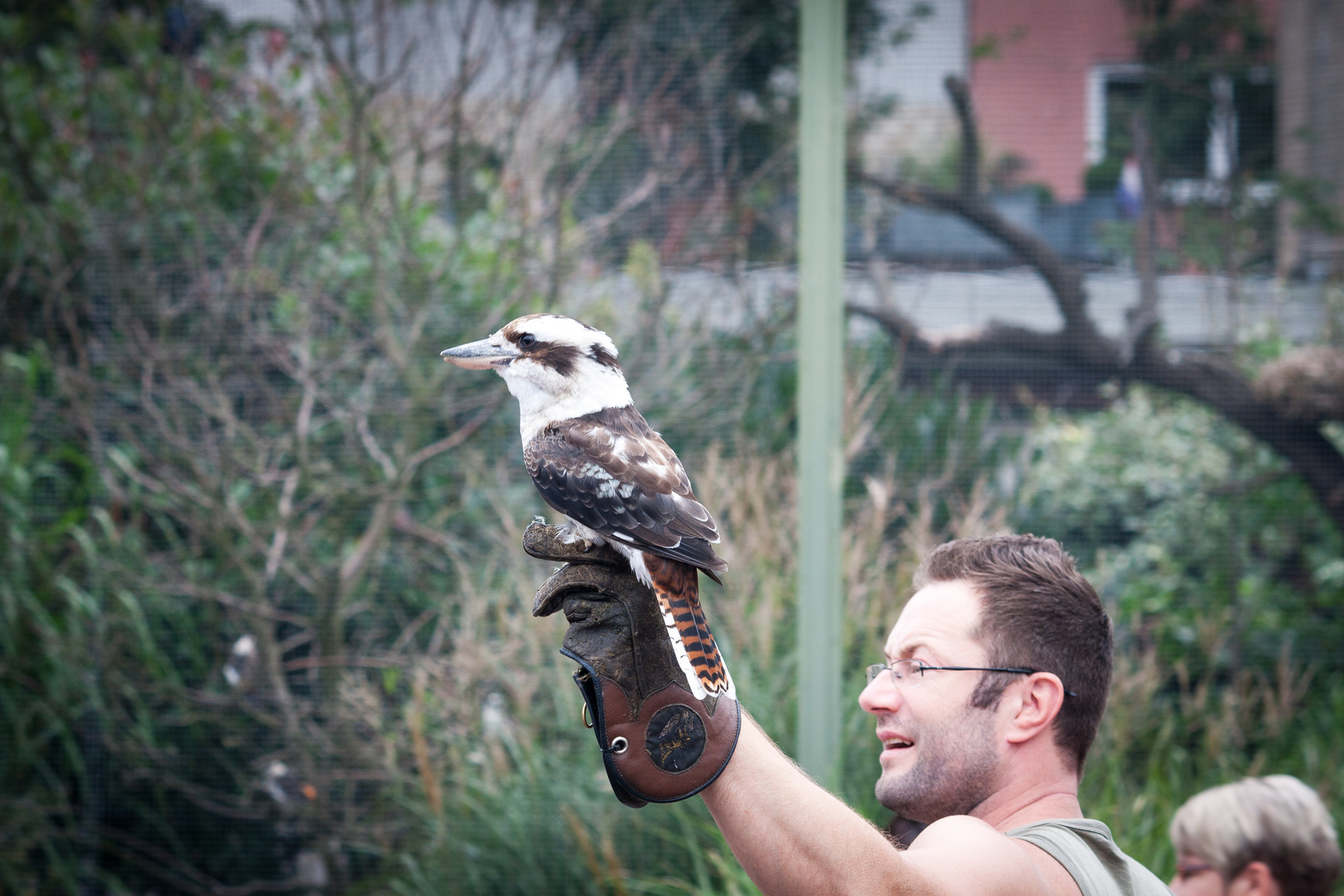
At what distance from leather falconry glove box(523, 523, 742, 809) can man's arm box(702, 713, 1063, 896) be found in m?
0.06

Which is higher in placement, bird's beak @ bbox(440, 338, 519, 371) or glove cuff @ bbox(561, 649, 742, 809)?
bird's beak @ bbox(440, 338, 519, 371)

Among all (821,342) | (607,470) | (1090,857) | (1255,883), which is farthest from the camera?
(821,342)

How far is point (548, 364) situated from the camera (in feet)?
4.38

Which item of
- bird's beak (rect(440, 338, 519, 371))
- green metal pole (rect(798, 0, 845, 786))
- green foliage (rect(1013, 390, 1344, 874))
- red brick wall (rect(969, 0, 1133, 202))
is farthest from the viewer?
red brick wall (rect(969, 0, 1133, 202))

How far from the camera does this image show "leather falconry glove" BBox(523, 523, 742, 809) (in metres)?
1.07

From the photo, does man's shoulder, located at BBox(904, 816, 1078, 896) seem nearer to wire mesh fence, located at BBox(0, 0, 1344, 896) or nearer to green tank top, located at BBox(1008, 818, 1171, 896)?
green tank top, located at BBox(1008, 818, 1171, 896)

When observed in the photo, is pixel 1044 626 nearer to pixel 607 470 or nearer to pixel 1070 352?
pixel 607 470

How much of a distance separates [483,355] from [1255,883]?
1590 mm

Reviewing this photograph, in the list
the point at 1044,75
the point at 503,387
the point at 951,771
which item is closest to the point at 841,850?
the point at 951,771

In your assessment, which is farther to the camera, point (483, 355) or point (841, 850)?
point (483, 355)

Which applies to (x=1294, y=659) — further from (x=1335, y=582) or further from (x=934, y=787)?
(x=934, y=787)

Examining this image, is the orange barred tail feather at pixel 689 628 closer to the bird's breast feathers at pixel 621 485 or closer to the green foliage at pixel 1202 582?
the bird's breast feathers at pixel 621 485

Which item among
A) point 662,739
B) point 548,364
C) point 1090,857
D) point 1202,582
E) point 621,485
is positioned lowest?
point 1202,582

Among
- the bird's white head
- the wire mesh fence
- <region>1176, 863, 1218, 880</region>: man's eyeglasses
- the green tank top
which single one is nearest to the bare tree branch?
the wire mesh fence
